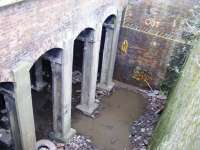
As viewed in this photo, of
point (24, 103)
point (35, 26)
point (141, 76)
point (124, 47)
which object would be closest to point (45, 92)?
point (124, 47)

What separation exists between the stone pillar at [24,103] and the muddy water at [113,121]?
3.03 metres

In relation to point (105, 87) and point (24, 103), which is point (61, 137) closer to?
point (24, 103)

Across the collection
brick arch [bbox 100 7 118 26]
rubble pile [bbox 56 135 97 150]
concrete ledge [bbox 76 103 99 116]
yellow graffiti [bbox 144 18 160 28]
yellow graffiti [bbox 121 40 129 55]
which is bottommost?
rubble pile [bbox 56 135 97 150]

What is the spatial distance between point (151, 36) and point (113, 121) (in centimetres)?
405

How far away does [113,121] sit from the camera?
11.4 meters

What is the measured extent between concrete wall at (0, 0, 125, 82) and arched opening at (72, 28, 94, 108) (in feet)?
3.62

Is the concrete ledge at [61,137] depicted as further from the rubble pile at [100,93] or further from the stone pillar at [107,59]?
the stone pillar at [107,59]

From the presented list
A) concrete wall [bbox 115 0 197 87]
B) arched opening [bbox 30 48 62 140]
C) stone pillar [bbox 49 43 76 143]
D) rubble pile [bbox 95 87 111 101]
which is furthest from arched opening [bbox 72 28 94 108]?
concrete wall [bbox 115 0 197 87]

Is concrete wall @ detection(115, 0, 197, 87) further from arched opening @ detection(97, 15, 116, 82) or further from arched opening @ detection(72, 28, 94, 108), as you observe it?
arched opening @ detection(72, 28, 94, 108)

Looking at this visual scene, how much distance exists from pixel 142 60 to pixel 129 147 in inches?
169

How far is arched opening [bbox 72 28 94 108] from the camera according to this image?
32.4 feet

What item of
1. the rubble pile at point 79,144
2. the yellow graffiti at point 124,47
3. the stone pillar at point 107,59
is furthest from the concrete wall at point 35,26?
the yellow graffiti at point 124,47

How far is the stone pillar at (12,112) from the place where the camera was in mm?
6991

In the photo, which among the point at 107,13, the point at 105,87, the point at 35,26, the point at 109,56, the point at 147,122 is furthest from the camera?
the point at 105,87
